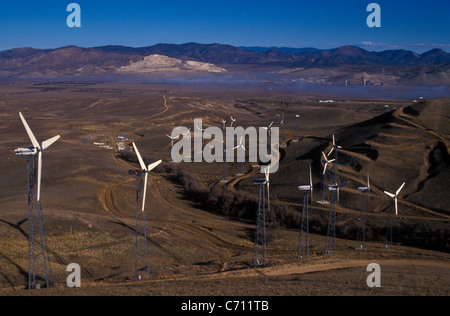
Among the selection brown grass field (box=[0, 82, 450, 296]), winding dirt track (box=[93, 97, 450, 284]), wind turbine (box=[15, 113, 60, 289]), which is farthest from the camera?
winding dirt track (box=[93, 97, 450, 284])

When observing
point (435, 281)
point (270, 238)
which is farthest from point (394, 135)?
point (435, 281)

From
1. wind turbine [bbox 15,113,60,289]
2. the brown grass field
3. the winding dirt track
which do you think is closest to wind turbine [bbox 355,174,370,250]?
the brown grass field

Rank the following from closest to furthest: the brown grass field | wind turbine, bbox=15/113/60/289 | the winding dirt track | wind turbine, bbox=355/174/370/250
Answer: wind turbine, bbox=15/113/60/289, the brown grass field, the winding dirt track, wind turbine, bbox=355/174/370/250

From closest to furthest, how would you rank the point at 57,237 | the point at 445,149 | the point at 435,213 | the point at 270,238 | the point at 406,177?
the point at 57,237, the point at 270,238, the point at 435,213, the point at 406,177, the point at 445,149

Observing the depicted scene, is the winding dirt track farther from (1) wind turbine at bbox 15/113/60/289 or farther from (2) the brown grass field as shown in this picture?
(1) wind turbine at bbox 15/113/60/289

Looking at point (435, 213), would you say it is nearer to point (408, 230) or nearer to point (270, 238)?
point (408, 230)

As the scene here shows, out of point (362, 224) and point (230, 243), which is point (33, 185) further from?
point (362, 224)

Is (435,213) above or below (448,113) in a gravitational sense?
below

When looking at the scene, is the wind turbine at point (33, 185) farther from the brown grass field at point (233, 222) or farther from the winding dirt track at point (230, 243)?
the winding dirt track at point (230, 243)

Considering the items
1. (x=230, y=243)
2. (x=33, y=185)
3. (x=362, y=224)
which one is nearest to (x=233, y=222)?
(x=230, y=243)
